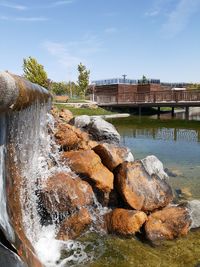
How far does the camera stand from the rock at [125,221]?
26.2 ft

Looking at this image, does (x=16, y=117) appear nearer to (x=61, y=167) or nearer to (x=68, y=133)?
(x=61, y=167)

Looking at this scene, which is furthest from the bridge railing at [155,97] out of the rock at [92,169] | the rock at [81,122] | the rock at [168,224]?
the rock at [168,224]

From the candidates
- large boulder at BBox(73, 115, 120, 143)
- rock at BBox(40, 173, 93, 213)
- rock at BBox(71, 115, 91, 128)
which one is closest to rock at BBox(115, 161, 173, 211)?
rock at BBox(40, 173, 93, 213)

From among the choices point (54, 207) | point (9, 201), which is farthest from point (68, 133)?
point (9, 201)

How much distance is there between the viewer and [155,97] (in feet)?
145

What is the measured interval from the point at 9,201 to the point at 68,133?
235 inches

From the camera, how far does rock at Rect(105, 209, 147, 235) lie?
798 centimetres

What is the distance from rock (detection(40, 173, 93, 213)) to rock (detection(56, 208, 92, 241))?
20 centimetres

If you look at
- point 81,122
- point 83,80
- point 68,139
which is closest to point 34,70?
point 83,80

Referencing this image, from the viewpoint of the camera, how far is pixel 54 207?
8.11m

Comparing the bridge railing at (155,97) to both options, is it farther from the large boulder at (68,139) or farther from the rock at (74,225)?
the rock at (74,225)

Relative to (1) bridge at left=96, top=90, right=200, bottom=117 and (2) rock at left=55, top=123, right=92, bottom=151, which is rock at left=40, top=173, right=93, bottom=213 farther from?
(1) bridge at left=96, top=90, right=200, bottom=117

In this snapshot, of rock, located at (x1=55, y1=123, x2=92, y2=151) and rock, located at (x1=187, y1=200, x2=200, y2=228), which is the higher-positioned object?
rock, located at (x1=55, y1=123, x2=92, y2=151)

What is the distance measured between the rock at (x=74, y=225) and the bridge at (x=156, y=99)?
111 ft
